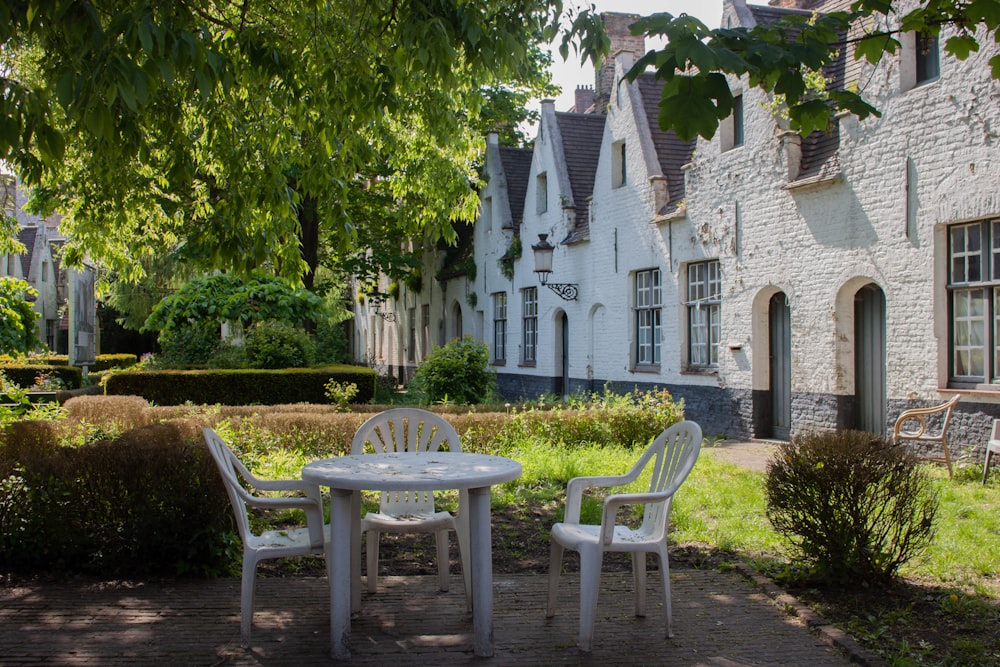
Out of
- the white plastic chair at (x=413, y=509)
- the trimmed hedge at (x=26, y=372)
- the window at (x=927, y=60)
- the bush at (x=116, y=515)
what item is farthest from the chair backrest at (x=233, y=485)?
the trimmed hedge at (x=26, y=372)

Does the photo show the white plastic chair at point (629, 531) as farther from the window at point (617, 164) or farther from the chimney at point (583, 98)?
the chimney at point (583, 98)

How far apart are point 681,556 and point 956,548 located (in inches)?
79.9

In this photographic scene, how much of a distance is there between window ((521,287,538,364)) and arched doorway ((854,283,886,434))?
1009 centimetres

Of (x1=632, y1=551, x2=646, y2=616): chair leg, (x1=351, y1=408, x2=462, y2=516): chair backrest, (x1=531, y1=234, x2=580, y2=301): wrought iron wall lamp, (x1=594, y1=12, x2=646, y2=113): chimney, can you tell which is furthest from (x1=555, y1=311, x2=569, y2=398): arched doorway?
(x1=632, y1=551, x2=646, y2=616): chair leg

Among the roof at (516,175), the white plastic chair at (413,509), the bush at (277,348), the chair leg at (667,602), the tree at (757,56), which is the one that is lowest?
the chair leg at (667,602)

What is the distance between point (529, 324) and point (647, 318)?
5514 millimetres

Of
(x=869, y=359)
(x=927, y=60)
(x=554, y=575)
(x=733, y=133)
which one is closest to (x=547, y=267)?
(x=733, y=133)

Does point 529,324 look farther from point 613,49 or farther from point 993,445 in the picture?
point 993,445

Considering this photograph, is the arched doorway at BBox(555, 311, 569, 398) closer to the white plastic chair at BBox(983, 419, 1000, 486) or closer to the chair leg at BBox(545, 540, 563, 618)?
the white plastic chair at BBox(983, 419, 1000, 486)

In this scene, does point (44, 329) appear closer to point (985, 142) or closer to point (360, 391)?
point (360, 391)

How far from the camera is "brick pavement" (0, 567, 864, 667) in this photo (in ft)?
14.3

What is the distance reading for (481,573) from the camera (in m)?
4.40

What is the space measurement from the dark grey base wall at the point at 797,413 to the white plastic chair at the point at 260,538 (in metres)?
7.78

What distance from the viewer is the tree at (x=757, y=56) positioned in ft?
10.9
